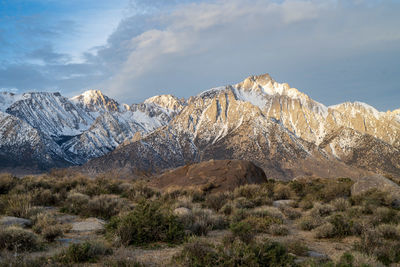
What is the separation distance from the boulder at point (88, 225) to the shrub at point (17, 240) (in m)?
2.43

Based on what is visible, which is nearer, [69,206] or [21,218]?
[21,218]

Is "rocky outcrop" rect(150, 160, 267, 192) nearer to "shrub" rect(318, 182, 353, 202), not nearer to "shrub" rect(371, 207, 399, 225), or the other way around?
"shrub" rect(318, 182, 353, 202)

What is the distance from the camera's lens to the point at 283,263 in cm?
689

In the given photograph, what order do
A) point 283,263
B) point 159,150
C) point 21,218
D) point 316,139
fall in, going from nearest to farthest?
point 283,263
point 21,218
point 159,150
point 316,139

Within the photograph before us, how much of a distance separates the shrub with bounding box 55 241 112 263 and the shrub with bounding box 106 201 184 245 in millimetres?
1137

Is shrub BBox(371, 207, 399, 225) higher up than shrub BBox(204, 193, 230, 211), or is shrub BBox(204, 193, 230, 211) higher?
shrub BBox(204, 193, 230, 211)

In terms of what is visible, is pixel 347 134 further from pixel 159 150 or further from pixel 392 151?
pixel 159 150

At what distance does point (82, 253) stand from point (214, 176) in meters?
16.7

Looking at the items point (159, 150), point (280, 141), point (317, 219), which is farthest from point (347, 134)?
point (317, 219)

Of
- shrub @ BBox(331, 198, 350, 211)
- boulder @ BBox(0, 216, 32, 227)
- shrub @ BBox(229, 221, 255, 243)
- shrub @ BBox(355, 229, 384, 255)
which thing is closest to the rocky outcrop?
shrub @ BBox(331, 198, 350, 211)

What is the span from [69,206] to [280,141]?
14008 cm

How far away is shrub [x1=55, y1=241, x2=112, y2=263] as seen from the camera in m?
7.18

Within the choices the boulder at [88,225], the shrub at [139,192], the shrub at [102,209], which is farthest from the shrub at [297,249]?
the shrub at [139,192]

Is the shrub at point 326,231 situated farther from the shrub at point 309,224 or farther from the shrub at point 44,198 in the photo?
the shrub at point 44,198
